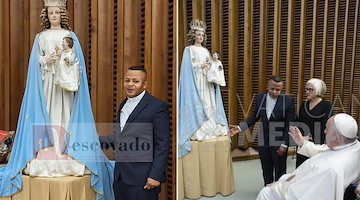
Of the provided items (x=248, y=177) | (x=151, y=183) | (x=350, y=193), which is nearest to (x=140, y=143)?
(x=151, y=183)

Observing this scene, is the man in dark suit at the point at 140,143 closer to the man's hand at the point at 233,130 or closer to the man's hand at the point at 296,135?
Answer: the man's hand at the point at 233,130

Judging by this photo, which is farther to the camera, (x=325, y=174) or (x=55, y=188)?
(x=55, y=188)

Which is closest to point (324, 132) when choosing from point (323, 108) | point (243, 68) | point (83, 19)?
point (323, 108)

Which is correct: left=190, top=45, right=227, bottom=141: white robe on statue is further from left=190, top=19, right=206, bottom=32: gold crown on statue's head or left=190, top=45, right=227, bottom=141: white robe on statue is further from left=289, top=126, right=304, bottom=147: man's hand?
left=289, top=126, right=304, bottom=147: man's hand

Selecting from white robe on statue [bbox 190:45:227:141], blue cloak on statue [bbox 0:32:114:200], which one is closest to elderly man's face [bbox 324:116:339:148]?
white robe on statue [bbox 190:45:227:141]

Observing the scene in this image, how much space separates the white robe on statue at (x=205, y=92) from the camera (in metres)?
2.42

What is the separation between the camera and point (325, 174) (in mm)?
1852

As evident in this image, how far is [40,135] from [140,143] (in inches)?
36.1

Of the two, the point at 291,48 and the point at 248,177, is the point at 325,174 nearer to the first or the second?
the point at 248,177

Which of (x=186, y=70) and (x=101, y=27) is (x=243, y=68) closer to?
(x=186, y=70)

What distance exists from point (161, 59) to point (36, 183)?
4.36ft

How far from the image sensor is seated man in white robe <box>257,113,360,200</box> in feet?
6.00

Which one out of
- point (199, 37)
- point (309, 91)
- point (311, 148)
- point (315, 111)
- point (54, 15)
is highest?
point (54, 15)

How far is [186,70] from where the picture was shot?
8.32 ft
